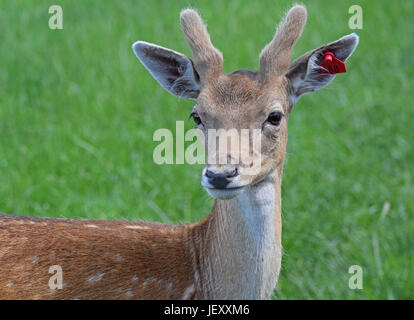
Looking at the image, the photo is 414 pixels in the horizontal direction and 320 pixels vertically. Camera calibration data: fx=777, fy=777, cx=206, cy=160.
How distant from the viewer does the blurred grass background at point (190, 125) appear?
584cm

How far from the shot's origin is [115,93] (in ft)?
26.1

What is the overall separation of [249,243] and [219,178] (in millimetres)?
633

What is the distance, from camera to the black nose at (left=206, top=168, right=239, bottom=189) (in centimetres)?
355

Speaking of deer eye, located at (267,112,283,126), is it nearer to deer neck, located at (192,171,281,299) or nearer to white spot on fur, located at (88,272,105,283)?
deer neck, located at (192,171,281,299)

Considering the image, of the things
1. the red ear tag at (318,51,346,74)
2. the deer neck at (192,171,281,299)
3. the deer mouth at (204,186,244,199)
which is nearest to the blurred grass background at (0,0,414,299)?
the deer neck at (192,171,281,299)

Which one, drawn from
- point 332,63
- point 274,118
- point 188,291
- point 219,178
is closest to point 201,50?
point 274,118

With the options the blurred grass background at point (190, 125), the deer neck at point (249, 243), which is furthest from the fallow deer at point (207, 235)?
the blurred grass background at point (190, 125)

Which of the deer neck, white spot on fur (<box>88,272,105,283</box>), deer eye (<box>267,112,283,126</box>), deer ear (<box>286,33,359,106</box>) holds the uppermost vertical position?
deer ear (<box>286,33,359,106</box>)

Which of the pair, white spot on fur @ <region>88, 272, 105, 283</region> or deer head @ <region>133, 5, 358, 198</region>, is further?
white spot on fur @ <region>88, 272, 105, 283</region>

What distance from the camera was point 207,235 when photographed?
426 cm

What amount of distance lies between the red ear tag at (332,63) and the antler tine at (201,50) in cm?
56

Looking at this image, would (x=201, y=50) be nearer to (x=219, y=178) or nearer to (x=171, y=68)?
(x=171, y=68)

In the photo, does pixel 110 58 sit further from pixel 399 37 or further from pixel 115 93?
pixel 399 37

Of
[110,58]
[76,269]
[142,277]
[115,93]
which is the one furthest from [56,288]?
[110,58]
